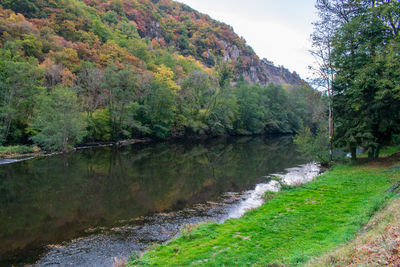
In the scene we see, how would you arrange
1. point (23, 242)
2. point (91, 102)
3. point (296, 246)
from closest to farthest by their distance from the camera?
point (296, 246)
point (23, 242)
point (91, 102)

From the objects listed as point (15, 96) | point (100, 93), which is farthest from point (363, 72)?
point (100, 93)

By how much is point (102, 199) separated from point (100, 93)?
39947 mm

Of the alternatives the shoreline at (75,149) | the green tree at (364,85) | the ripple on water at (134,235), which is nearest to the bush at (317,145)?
the green tree at (364,85)

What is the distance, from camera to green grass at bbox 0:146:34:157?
117 ft

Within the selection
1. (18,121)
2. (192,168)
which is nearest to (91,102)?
(18,121)

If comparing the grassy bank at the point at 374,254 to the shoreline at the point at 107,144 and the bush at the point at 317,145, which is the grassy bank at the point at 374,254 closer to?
the bush at the point at 317,145

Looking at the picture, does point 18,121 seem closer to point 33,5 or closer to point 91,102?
point 91,102

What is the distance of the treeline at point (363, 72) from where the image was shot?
1998 centimetres

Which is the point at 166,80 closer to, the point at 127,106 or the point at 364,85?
the point at 127,106

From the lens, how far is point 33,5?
243 ft

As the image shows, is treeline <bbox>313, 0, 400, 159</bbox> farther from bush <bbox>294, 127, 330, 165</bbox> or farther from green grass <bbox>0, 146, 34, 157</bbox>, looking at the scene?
green grass <bbox>0, 146, 34, 157</bbox>

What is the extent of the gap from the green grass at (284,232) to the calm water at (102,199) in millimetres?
3030

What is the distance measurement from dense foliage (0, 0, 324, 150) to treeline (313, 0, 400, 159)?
3.05 m

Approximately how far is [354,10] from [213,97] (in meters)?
43.9
